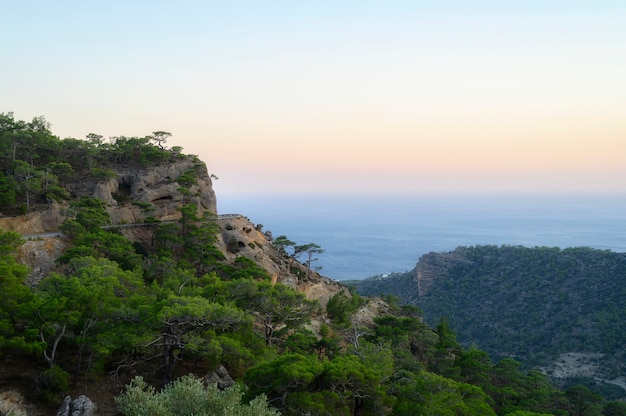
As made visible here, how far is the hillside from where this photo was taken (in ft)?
Result: 171

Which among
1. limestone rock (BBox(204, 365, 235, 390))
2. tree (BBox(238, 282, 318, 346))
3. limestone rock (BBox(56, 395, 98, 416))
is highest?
tree (BBox(238, 282, 318, 346))

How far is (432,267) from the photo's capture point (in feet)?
287

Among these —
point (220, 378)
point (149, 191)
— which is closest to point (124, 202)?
point (149, 191)

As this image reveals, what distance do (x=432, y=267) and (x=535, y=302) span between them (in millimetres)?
24994

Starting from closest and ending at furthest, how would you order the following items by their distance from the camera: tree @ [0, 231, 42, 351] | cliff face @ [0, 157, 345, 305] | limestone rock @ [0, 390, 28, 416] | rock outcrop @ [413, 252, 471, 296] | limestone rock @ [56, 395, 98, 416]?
limestone rock @ [56, 395, 98, 416] < limestone rock @ [0, 390, 28, 416] < tree @ [0, 231, 42, 351] < cliff face @ [0, 157, 345, 305] < rock outcrop @ [413, 252, 471, 296]

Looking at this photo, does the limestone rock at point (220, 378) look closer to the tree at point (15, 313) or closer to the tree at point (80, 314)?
the tree at point (80, 314)

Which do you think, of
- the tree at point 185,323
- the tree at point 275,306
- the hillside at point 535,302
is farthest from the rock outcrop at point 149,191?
the hillside at point 535,302

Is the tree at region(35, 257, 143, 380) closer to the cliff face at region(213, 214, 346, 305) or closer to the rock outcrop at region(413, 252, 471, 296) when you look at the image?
the cliff face at region(213, 214, 346, 305)

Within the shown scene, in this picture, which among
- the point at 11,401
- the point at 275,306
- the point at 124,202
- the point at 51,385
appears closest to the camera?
the point at 11,401

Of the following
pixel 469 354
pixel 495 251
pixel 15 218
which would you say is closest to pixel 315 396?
pixel 469 354

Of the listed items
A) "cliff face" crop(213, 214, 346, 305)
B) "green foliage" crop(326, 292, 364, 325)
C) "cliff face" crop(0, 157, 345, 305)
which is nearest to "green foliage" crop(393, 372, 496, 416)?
"green foliage" crop(326, 292, 364, 325)

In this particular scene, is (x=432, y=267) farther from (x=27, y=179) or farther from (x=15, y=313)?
(x=15, y=313)

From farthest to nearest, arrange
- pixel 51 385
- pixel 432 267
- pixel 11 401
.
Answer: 1. pixel 432 267
2. pixel 51 385
3. pixel 11 401

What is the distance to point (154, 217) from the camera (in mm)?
36844
